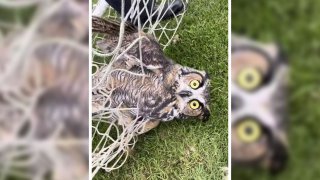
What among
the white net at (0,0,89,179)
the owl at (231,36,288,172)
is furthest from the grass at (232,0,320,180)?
the white net at (0,0,89,179)

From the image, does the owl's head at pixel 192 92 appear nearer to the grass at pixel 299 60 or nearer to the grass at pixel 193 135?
the grass at pixel 193 135

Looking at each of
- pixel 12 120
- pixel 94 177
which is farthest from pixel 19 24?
pixel 94 177

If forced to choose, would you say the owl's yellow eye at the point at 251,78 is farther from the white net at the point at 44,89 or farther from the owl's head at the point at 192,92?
the white net at the point at 44,89

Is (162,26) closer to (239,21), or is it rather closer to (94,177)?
(239,21)

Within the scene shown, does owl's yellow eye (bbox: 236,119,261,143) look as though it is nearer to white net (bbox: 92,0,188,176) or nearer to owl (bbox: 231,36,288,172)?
owl (bbox: 231,36,288,172)

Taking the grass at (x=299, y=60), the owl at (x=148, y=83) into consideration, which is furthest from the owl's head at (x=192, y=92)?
the grass at (x=299, y=60)

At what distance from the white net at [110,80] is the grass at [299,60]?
16 cm

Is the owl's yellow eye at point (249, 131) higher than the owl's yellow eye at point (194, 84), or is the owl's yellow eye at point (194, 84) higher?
the owl's yellow eye at point (194, 84)

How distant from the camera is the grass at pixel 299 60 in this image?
0.95m

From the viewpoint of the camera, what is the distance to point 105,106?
1.01 meters

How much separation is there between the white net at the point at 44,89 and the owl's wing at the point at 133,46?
3cm

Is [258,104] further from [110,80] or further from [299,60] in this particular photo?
[110,80]

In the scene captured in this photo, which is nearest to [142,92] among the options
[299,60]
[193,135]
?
[193,135]

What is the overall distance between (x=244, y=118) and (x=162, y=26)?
23 centimetres
